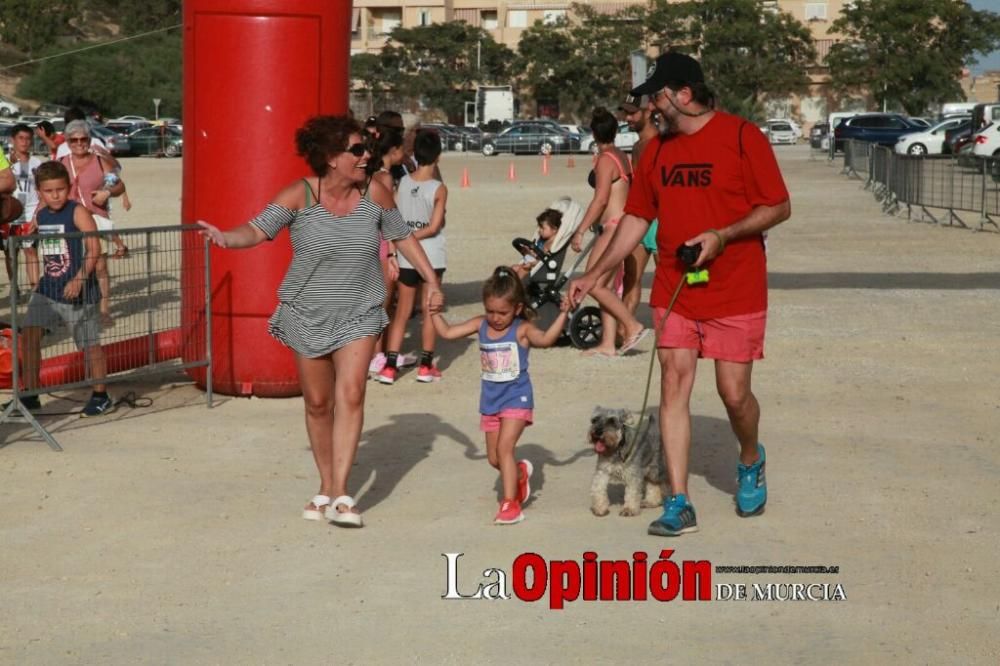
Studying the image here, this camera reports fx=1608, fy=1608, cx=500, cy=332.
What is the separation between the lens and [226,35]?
9742 millimetres

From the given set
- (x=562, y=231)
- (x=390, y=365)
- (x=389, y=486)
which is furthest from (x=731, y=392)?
(x=562, y=231)

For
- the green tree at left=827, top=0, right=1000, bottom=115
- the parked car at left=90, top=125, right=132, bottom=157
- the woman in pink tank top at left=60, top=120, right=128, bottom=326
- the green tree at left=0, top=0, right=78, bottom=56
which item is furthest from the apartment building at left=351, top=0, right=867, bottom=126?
the woman in pink tank top at left=60, top=120, right=128, bottom=326

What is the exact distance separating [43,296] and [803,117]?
95878mm

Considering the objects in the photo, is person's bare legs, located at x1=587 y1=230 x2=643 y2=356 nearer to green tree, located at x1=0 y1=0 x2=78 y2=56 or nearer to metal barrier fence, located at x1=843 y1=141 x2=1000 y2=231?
metal barrier fence, located at x1=843 y1=141 x2=1000 y2=231

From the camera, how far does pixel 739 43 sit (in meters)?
92.4

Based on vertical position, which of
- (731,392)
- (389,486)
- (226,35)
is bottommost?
(389,486)

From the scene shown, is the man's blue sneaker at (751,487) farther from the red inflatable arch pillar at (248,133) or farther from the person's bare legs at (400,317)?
the person's bare legs at (400,317)

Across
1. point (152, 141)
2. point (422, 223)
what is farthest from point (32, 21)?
point (422, 223)

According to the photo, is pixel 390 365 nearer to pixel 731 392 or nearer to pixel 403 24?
pixel 731 392

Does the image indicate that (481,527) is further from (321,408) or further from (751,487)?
(751,487)

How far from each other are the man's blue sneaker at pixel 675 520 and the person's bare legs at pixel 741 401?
0.42m

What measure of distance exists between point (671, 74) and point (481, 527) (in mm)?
2084

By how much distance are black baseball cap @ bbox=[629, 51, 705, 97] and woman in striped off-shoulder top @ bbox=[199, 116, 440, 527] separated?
1268 millimetres

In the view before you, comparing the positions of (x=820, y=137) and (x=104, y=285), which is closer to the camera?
(x=104, y=285)
